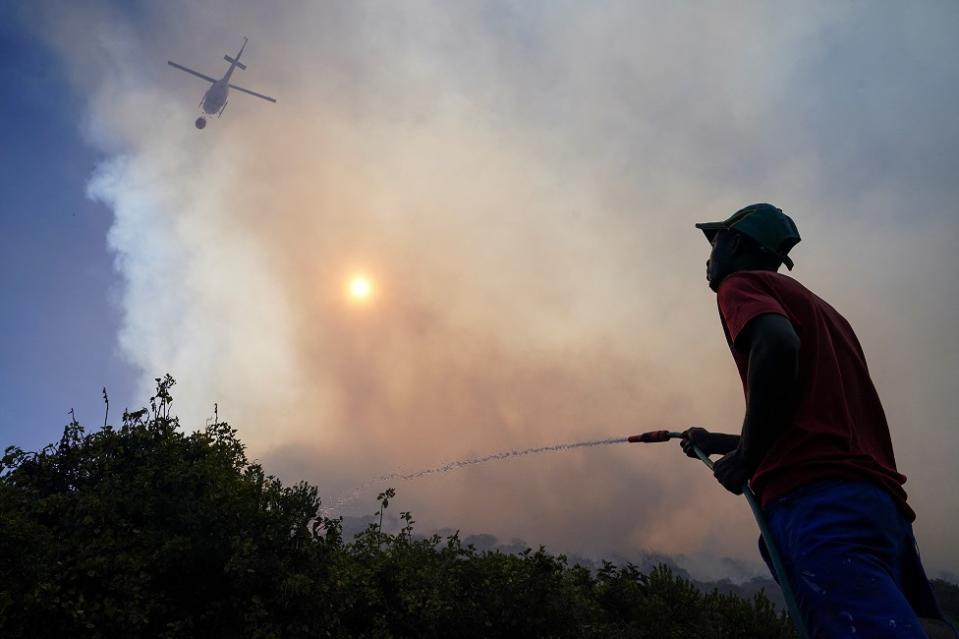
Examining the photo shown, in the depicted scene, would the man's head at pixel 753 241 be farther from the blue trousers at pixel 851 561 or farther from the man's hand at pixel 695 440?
the blue trousers at pixel 851 561

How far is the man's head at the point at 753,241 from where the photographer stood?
3.37 meters

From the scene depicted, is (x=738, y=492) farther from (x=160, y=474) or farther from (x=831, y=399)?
(x=160, y=474)

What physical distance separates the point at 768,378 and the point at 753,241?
1.28 m

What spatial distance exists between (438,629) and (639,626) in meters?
5.20

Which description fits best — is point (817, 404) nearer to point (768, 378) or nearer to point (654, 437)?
point (768, 378)

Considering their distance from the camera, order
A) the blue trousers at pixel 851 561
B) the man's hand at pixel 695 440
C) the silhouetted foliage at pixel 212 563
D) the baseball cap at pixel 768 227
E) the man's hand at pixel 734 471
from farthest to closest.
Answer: the silhouetted foliage at pixel 212 563
the man's hand at pixel 695 440
the baseball cap at pixel 768 227
the man's hand at pixel 734 471
the blue trousers at pixel 851 561

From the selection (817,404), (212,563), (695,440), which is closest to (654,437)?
(695,440)

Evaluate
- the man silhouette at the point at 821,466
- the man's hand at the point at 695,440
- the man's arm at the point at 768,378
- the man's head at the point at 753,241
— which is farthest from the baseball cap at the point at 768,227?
the man's hand at the point at 695,440

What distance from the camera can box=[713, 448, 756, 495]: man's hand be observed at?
2.77 meters

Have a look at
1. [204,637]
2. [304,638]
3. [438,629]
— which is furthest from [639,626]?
[204,637]

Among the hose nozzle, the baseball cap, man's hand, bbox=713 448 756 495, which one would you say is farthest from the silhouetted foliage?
the baseball cap

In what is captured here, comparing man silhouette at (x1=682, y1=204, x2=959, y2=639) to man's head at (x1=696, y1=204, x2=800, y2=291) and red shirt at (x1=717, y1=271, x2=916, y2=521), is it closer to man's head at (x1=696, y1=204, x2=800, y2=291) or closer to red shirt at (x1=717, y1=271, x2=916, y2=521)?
red shirt at (x1=717, y1=271, x2=916, y2=521)

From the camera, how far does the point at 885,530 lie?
7.39 ft

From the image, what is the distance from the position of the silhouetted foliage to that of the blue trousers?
6158 mm
